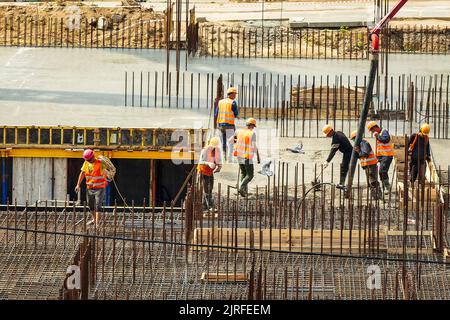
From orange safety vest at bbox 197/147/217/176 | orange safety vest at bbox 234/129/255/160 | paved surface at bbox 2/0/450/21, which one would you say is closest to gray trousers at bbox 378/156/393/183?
orange safety vest at bbox 234/129/255/160

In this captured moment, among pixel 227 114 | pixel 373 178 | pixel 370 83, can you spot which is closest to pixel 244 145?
pixel 227 114

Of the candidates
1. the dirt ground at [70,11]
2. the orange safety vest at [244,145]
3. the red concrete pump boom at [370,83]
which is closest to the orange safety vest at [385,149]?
the red concrete pump boom at [370,83]

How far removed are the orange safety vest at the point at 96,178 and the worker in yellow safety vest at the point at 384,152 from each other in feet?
16.0

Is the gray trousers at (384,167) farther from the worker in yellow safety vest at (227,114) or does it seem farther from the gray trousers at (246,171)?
the worker in yellow safety vest at (227,114)

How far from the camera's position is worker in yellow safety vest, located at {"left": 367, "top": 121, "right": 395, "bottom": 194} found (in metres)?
29.5

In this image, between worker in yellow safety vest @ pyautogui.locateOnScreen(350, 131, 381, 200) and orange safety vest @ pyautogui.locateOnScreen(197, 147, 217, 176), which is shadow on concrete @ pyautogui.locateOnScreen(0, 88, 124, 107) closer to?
orange safety vest @ pyautogui.locateOnScreen(197, 147, 217, 176)

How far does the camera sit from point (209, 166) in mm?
28594

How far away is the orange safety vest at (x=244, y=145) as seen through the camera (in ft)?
96.4

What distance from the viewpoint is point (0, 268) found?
2578 cm

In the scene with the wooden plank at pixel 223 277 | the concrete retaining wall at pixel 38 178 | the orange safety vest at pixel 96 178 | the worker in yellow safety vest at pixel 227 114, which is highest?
the worker in yellow safety vest at pixel 227 114

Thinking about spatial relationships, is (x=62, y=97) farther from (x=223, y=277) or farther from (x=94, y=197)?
(x=223, y=277)

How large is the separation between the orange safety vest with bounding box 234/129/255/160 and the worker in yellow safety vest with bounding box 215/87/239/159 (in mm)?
1449
